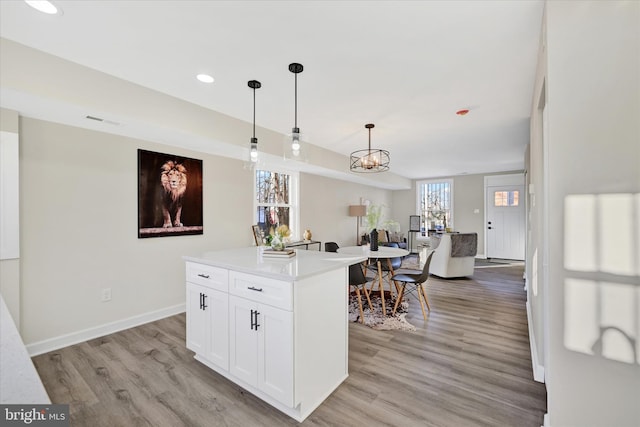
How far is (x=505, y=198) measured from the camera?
7.63 meters

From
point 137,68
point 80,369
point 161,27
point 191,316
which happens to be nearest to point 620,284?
point 191,316

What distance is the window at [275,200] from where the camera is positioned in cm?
482

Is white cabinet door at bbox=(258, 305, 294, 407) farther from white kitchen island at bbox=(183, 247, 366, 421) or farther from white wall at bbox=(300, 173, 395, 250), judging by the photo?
white wall at bbox=(300, 173, 395, 250)

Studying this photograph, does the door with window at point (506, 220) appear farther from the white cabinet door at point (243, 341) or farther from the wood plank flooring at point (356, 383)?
the white cabinet door at point (243, 341)

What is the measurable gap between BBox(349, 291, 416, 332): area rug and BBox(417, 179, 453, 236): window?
5.35 m

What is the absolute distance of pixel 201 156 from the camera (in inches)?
153

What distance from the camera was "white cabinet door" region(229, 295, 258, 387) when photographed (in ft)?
6.31

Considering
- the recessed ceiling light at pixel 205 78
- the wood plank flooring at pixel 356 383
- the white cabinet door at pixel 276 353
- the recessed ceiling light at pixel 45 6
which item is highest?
the recessed ceiling light at pixel 45 6

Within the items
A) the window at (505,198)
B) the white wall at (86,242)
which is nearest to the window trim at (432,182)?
the window at (505,198)

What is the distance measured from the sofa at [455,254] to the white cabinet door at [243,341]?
4050mm

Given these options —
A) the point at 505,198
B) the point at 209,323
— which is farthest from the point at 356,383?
the point at 505,198

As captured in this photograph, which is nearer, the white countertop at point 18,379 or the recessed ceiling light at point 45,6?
the white countertop at point 18,379

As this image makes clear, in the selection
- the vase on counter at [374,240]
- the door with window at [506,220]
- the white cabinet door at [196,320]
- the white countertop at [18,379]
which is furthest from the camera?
the door with window at [506,220]

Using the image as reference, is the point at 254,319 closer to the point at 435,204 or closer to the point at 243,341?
the point at 243,341
